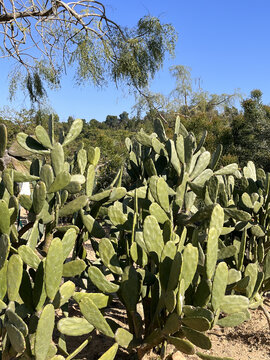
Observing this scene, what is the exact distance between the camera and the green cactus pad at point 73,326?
126 cm

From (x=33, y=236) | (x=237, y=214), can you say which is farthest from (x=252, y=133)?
(x=33, y=236)

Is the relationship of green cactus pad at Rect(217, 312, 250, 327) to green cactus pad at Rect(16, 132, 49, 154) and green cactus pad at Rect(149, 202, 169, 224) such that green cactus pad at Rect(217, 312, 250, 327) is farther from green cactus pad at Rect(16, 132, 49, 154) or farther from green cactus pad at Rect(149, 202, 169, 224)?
green cactus pad at Rect(16, 132, 49, 154)

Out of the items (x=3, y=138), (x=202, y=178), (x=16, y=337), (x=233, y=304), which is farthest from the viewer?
(x=202, y=178)

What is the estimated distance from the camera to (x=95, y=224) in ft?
5.38

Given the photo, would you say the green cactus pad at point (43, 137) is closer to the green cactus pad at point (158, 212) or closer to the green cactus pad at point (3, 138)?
the green cactus pad at point (3, 138)

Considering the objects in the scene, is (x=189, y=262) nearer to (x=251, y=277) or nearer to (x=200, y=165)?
(x=251, y=277)

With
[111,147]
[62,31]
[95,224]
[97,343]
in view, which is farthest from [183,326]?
[111,147]

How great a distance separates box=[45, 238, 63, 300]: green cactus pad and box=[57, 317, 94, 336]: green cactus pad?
0.48 ft

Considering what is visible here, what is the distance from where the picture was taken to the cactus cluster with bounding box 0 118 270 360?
1.22 meters

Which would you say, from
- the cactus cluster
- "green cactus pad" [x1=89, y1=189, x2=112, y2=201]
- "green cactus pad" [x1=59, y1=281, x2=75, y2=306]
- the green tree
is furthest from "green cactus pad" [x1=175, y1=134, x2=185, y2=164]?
the green tree

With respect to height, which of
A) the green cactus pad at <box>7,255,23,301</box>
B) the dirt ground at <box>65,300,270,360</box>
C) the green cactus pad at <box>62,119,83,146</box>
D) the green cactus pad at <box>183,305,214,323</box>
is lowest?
the dirt ground at <box>65,300,270,360</box>

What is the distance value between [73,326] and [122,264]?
12.8 inches

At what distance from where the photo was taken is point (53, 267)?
1146mm

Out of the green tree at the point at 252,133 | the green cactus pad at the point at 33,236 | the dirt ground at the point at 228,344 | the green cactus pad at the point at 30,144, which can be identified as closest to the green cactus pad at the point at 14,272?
the green cactus pad at the point at 33,236
